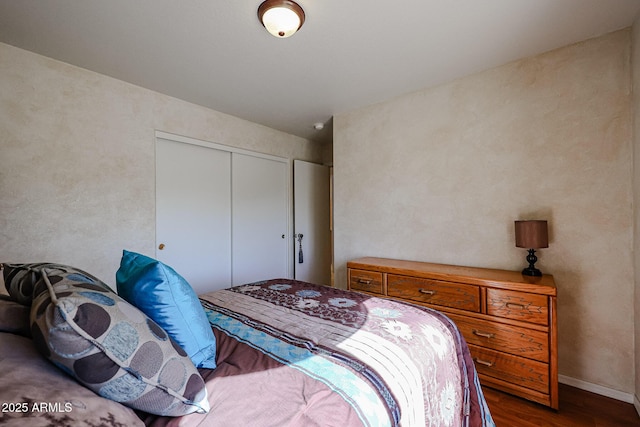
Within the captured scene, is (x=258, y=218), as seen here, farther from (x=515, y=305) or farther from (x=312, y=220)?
(x=515, y=305)

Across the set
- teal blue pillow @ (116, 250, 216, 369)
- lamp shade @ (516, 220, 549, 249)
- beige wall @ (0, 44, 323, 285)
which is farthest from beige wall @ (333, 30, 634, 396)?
beige wall @ (0, 44, 323, 285)

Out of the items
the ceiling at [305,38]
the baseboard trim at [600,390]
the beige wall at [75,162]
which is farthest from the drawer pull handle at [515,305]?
the beige wall at [75,162]

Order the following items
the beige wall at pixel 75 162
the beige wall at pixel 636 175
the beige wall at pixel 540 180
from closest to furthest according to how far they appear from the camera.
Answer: the beige wall at pixel 636 175
the beige wall at pixel 540 180
the beige wall at pixel 75 162

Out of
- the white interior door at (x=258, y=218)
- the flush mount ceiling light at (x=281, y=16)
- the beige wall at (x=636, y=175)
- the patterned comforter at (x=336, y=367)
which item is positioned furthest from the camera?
the white interior door at (x=258, y=218)

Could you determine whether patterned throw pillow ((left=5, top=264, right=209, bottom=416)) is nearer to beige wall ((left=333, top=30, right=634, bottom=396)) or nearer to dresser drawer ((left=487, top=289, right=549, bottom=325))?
dresser drawer ((left=487, top=289, right=549, bottom=325))

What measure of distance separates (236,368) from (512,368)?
185cm

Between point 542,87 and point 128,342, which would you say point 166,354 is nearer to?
point 128,342

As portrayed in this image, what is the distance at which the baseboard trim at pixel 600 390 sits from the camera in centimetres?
175

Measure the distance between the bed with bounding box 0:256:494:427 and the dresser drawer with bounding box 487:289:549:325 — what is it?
0.64 m

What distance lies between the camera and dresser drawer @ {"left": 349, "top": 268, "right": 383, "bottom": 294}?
95.3 inches

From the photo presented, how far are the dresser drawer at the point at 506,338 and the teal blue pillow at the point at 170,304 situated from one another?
1.79 metres

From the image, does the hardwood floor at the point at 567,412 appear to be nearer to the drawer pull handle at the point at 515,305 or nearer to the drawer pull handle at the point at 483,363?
the drawer pull handle at the point at 483,363

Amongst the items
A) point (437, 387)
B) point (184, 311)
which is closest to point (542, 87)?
point (437, 387)

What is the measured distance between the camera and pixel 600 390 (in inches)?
72.7
